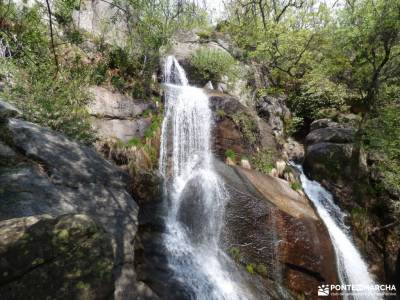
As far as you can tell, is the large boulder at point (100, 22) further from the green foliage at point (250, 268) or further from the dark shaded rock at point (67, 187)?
the green foliage at point (250, 268)

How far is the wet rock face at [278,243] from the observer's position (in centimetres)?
620

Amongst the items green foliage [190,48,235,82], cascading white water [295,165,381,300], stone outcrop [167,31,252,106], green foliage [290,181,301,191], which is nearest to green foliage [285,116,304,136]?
stone outcrop [167,31,252,106]

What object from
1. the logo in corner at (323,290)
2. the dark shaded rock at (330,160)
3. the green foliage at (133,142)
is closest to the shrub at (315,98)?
the dark shaded rock at (330,160)

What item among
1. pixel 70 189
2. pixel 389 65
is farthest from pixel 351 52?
pixel 70 189

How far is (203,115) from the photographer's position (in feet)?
32.7

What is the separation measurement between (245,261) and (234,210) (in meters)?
1.17

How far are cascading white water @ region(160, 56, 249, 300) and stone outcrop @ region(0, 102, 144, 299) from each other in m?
2.06

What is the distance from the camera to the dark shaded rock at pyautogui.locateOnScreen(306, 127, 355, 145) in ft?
37.2

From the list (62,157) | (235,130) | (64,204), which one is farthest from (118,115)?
(64,204)

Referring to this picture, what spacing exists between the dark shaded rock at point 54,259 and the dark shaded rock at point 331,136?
11273mm

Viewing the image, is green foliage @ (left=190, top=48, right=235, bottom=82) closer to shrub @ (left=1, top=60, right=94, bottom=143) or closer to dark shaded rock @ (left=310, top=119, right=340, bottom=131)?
dark shaded rock @ (left=310, top=119, right=340, bottom=131)

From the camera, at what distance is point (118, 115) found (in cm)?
877

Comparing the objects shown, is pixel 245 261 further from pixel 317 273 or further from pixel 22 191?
pixel 22 191

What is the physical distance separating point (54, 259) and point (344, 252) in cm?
809
